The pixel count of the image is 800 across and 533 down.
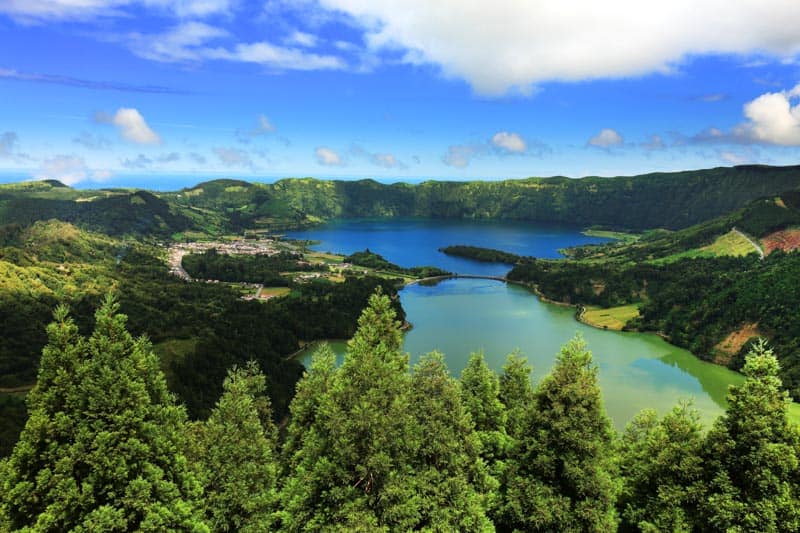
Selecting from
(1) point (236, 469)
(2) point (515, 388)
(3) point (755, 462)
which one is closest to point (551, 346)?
(2) point (515, 388)

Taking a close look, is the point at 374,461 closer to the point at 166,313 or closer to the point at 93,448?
the point at 93,448

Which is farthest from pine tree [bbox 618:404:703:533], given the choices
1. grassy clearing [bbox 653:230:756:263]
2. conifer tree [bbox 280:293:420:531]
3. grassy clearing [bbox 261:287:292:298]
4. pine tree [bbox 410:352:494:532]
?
grassy clearing [bbox 653:230:756:263]

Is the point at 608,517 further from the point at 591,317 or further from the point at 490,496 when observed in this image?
the point at 591,317

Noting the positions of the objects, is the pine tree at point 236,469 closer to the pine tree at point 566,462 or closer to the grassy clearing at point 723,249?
the pine tree at point 566,462

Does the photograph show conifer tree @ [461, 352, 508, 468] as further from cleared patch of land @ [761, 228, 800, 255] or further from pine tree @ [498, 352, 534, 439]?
cleared patch of land @ [761, 228, 800, 255]

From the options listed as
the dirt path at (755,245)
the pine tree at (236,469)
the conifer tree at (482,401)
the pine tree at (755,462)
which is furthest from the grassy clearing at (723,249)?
the pine tree at (236,469)
